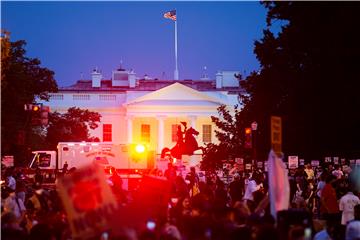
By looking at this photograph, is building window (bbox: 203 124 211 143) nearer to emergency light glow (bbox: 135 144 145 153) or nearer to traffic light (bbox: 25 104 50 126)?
emergency light glow (bbox: 135 144 145 153)

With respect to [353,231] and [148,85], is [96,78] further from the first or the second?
[353,231]

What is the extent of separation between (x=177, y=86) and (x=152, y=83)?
38.9ft

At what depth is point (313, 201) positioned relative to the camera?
26.7 m

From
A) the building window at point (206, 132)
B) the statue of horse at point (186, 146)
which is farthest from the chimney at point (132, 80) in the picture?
the statue of horse at point (186, 146)

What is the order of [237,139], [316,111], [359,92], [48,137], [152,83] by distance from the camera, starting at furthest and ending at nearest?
[152,83]
[48,137]
[237,139]
[316,111]
[359,92]

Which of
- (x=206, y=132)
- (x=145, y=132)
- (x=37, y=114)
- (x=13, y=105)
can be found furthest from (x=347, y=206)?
(x=145, y=132)

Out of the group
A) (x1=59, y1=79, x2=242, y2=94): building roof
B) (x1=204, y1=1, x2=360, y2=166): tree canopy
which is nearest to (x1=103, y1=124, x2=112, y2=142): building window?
(x1=59, y1=79, x2=242, y2=94): building roof

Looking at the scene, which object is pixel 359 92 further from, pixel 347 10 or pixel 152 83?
pixel 152 83

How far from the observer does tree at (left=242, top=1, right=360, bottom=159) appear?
20.5m

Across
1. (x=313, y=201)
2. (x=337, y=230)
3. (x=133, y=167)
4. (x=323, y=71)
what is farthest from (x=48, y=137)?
(x=337, y=230)

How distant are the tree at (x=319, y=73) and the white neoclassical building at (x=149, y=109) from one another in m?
59.2

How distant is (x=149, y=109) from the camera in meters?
90.6

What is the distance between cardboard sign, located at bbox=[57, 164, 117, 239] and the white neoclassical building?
256 ft

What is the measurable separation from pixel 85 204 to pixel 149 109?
8157 cm
